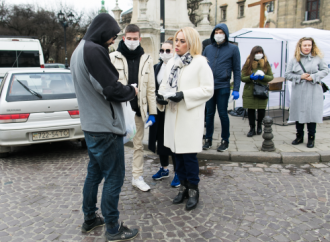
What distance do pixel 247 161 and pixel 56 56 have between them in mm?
44726

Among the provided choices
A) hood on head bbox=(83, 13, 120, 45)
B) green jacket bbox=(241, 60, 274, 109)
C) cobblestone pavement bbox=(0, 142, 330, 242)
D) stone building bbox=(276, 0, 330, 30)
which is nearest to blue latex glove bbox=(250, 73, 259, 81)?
green jacket bbox=(241, 60, 274, 109)

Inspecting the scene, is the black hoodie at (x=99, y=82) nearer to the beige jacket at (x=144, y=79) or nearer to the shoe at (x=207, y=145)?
the beige jacket at (x=144, y=79)

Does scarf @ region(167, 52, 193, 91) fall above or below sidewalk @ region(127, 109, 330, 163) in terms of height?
above

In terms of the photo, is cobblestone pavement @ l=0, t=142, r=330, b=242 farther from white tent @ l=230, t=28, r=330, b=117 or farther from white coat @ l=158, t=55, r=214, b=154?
white tent @ l=230, t=28, r=330, b=117

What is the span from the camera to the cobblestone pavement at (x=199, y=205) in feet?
9.14

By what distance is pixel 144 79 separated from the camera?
362 centimetres

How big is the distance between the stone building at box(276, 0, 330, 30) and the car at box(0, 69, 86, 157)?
24489mm

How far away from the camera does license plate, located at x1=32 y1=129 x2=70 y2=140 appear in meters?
4.98

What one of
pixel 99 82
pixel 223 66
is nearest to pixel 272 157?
pixel 223 66

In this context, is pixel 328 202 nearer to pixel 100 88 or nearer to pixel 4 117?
pixel 100 88

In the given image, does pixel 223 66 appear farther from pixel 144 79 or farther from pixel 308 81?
pixel 144 79

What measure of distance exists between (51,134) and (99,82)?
321cm

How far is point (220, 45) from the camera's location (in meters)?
5.18

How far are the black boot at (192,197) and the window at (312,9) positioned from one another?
26.8m
